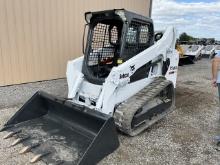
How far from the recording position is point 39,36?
7176 mm

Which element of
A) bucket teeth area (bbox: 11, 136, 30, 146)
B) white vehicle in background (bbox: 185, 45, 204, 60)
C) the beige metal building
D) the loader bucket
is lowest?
white vehicle in background (bbox: 185, 45, 204, 60)

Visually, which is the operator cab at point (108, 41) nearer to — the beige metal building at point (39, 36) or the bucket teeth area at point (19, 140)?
the bucket teeth area at point (19, 140)

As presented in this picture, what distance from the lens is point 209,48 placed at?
15.7 m

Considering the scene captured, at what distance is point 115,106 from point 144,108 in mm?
562

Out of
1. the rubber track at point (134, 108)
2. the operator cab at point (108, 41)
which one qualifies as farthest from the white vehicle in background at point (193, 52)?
the rubber track at point (134, 108)

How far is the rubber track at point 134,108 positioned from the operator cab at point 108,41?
2.02ft

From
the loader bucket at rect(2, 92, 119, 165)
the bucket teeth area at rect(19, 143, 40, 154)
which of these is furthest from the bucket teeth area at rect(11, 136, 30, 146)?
the bucket teeth area at rect(19, 143, 40, 154)

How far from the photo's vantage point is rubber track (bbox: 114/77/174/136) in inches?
143

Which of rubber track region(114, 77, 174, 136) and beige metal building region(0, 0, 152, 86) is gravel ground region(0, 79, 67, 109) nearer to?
beige metal building region(0, 0, 152, 86)

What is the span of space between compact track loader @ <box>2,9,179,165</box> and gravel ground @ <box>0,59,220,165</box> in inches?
6.2

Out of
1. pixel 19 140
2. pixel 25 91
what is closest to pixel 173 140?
pixel 19 140

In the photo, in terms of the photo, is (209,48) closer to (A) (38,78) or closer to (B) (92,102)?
(A) (38,78)

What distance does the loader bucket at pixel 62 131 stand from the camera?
10.1 feet

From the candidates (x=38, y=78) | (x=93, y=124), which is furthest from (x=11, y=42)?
(x=93, y=124)
